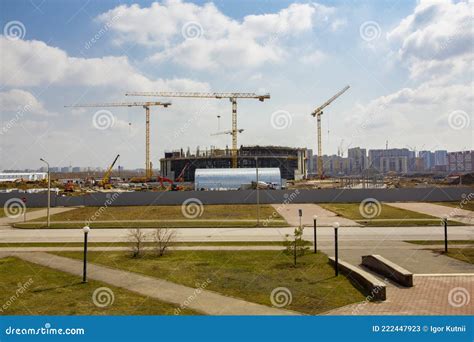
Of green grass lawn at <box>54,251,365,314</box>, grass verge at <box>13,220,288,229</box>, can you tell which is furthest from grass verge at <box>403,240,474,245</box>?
grass verge at <box>13,220,288,229</box>

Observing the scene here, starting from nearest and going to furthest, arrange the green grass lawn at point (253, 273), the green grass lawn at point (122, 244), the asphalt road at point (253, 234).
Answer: the green grass lawn at point (253, 273) → the green grass lawn at point (122, 244) → the asphalt road at point (253, 234)

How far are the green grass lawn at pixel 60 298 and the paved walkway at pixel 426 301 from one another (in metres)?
6.10

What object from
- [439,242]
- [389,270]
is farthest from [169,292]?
[439,242]

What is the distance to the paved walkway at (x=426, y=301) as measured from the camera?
1169cm

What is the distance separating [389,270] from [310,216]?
2420 cm

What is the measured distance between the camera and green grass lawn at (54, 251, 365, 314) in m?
13.3

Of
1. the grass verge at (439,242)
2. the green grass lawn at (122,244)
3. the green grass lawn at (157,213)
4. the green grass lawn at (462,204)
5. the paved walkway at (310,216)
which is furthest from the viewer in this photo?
the green grass lawn at (462,204)

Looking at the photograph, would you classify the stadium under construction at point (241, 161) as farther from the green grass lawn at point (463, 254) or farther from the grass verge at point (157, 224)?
the green grass lawn at point (463, 254)

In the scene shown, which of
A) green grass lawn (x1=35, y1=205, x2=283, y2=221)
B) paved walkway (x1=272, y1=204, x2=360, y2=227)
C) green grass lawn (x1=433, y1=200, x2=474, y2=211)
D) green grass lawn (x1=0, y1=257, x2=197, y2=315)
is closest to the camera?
green grass lawn (x1=0, y1=257, x2=197, y2=315)

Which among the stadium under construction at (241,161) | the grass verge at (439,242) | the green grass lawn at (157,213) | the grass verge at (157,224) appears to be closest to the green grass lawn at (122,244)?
the grass verge at (439,242)

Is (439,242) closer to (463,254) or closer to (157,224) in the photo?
(463,254)

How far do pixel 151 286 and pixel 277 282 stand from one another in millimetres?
5168

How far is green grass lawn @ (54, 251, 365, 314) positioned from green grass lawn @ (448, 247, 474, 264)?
7.20 metres

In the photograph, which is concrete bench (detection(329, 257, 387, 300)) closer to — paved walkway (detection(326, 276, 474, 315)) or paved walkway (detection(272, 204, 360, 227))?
paved walkway (detection(326, 276, 474, 315))
